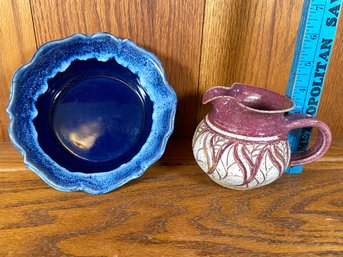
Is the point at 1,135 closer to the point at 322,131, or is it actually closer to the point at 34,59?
the point at 34,59

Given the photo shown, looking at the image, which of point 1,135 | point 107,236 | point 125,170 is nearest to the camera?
point 107,236

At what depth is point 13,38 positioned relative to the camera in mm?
627

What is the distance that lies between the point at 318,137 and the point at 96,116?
42 centimetres

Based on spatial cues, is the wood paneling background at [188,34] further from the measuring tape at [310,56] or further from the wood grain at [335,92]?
the measuring tape at [310,56]

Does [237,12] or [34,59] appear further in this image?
[237,12]

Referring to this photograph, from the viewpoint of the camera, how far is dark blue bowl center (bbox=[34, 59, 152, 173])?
0.61 m

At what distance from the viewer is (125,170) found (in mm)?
596

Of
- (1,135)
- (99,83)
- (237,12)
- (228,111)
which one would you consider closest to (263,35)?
(237,12)

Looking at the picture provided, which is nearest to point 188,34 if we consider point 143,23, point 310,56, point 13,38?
point 143,23

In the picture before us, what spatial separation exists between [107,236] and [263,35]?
51 centimetres

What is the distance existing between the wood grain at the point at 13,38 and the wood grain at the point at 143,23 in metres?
0.02

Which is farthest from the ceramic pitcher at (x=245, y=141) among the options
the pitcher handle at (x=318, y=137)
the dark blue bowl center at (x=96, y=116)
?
the dark blue bowl center at (x=96, y=116)

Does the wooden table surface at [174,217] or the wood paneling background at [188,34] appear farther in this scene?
the wood paneling background at [188,34]

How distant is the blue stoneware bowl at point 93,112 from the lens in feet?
1.87
